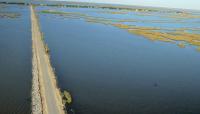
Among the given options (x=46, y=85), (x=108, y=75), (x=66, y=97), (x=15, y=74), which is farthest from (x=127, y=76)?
(x=15, y=74)

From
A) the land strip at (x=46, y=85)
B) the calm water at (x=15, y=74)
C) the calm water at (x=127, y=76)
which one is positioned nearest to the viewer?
the land strip at (x=46, y=85)

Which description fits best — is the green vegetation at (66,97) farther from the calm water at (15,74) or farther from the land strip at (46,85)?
the calm water at (15,74)

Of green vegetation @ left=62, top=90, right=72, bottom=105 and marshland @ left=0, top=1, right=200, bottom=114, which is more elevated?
green vegetation @ left=62, top=90, right=72, bottom=105

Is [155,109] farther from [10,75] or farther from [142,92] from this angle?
[10,75]

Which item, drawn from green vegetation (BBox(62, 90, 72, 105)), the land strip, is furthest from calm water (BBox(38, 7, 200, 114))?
the land strip

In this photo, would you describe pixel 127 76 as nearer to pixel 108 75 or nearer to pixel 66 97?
pixel 108 75

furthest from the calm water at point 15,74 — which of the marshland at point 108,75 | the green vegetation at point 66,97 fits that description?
the green vegetation at point 66,97

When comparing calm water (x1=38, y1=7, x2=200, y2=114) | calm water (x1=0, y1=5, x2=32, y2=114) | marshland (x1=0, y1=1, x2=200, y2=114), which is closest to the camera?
calm water (x1=0, y1=5, x2=32, y2=114)

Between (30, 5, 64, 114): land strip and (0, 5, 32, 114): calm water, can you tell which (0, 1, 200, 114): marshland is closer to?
(0, 5, 32, 114): calm water
